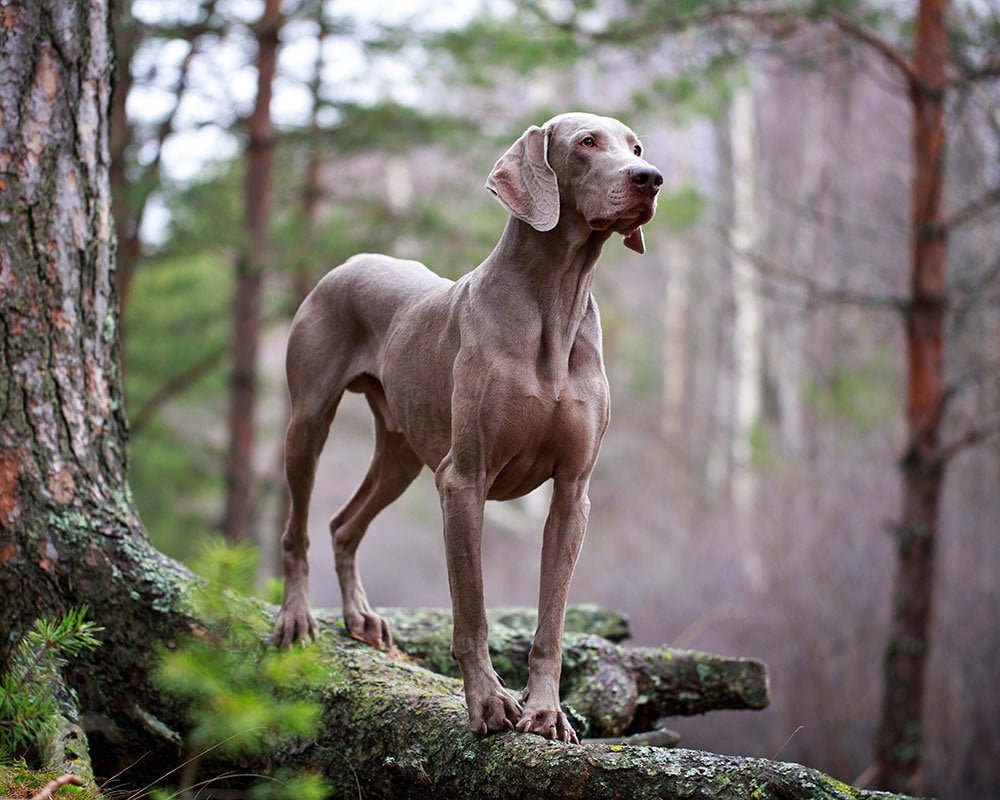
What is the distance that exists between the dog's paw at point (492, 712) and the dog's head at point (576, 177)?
1.42 meters

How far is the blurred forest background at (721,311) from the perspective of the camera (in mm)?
9000

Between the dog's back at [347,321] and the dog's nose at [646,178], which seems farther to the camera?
the dog's back at [347,321]

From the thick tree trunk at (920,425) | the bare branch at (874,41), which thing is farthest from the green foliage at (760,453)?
the bare branch at (874,41)

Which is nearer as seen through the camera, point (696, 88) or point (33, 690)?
point (33, 690)

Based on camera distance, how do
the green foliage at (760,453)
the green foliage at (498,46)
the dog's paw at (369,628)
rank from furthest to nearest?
the green foliage at (760,453) → the green foliage at (498,46) → the dog's paw at (369,628)

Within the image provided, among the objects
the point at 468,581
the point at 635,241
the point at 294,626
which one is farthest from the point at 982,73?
the point at 294,626

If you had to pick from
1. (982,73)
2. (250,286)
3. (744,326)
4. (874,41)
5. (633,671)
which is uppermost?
(874,41)

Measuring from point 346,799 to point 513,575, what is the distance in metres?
15.8

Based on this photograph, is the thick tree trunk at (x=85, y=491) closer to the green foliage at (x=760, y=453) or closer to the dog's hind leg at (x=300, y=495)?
the dog's hind leg at (x=300, y=495)

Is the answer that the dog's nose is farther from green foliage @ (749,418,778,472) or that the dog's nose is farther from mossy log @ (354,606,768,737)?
green foliage @ (749,418,778,472)

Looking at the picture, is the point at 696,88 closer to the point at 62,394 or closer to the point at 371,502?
the point at 371,502

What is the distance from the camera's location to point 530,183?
10.8 feet

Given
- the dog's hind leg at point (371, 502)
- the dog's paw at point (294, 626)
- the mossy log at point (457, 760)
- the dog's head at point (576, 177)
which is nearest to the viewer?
the mossy log at point (457, 760)

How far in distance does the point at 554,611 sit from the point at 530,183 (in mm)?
1350
